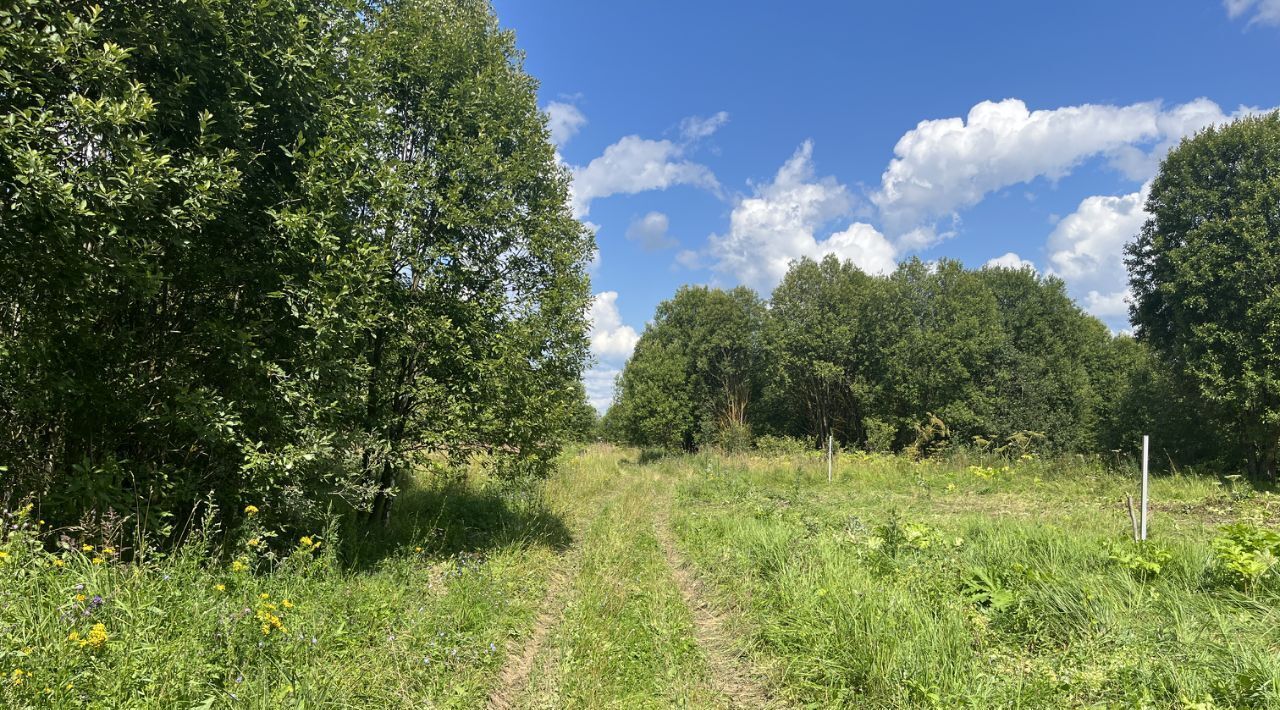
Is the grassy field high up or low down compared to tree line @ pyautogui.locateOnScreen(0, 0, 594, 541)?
down

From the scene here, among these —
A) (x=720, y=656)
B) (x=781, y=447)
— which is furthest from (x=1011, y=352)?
(x=720, y=656)

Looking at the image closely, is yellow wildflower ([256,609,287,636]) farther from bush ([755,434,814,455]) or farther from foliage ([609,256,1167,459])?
foliage ([609,256,1167,459])

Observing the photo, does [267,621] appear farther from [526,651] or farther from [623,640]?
[623,640]

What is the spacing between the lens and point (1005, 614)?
15.7ft

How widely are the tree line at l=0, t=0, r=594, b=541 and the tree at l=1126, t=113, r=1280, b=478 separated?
20.1 meters

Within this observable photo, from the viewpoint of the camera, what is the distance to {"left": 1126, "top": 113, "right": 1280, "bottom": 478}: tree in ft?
47.9

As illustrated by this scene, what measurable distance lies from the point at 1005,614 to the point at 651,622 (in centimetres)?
346

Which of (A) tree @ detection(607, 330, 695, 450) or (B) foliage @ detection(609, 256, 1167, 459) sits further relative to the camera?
(A) tree @ detection(607, 330, 695, 450)

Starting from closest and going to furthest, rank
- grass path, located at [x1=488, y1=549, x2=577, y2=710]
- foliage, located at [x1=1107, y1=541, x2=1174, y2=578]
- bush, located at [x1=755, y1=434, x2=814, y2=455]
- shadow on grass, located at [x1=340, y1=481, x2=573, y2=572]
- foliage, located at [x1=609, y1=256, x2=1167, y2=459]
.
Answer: grass path, located at [x1=488, y1=549, x2=577, y2=710]
foliage, located at [x1=1107, y1=541, x2=1174, y2=578]
shadow on grass, located at [x1=340, y1=481, x2=573, y2=572]
bush, located at [x1=755, y1=434, x2=814, y2=455]
foliage, located at [x1=609, y1=256, x2=1167, y2=459]

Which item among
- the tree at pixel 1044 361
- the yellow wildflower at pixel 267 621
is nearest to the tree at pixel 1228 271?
the tree at pixel 1044 361

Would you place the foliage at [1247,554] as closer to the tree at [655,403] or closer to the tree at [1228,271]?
the tree at [1228,271]

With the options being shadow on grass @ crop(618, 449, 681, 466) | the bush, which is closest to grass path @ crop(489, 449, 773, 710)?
the bush

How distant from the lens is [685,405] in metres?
31.4

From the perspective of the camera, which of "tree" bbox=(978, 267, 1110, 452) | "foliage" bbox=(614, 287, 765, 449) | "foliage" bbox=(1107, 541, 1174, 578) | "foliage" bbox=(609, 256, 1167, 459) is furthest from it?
"foliage" bbox=(614, 287, 765, 449)
